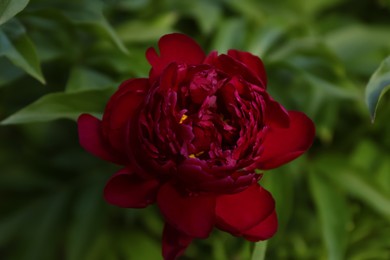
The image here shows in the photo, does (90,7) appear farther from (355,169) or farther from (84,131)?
(355,169)

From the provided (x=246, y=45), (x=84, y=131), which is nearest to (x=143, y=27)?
(x=246, y=45)

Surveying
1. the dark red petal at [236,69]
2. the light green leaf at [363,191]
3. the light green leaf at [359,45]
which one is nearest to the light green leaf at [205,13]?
the light green leaf at [359,45]

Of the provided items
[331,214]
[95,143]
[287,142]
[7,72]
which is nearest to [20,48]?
[7,72]

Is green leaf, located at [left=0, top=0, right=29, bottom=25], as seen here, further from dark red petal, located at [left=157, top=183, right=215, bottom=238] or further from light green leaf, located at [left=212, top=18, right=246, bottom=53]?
light green leaf, located at [left=212, top=18, right=246, bottom=53]

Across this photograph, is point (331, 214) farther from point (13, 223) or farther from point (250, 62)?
point (13, 223)

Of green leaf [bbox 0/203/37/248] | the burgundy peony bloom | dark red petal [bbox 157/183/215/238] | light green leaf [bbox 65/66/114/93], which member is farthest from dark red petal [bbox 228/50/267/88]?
green leaf [bbox 0/203/37/248]

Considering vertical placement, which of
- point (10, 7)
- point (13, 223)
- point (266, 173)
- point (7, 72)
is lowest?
point (13, 223)
